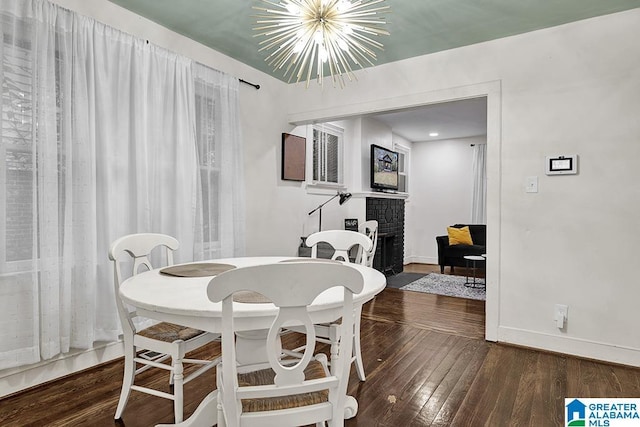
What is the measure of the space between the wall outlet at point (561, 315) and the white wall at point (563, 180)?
0.03 metres

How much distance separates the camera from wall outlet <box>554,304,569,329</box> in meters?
2.71

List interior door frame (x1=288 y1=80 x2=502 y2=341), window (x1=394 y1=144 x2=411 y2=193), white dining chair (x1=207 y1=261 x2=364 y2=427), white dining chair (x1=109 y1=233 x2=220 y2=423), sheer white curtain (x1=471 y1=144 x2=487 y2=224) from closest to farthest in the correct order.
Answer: white dining chair (x1=207 y1=261 x2=364 y2=427) < white dining chair (x1=109 y1=233 x2=220 y2=423) < interior door frame (x1=288 y1=80 x2=502 y2=341) < sheer white curtain (x1=471 y1=144 x2=487 y2=224) < window (x1=394 y1=144 x2=411 y2=193)

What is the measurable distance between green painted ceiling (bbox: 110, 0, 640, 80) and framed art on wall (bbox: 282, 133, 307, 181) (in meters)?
1.19

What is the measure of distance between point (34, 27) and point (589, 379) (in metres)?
3.85

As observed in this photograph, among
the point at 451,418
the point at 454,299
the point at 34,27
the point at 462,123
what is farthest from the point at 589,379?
the point at 462,123

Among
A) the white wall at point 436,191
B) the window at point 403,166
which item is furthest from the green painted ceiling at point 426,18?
the white wall at point 436,191

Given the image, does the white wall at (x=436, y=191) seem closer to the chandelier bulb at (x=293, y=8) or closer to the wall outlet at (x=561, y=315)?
the wall outlet at (x=561, y=315)

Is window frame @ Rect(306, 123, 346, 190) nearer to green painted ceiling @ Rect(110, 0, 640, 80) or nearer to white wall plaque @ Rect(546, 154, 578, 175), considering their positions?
green painted ceiling @ Rect(110, 0, 640, 80)

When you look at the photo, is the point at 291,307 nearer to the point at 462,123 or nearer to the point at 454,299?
the point at 454,299

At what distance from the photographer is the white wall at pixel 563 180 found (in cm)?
254

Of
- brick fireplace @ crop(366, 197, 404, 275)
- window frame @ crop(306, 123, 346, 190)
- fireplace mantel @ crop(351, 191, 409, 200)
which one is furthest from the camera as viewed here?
brick fireplace @ crop(366, 197, 404, 275)

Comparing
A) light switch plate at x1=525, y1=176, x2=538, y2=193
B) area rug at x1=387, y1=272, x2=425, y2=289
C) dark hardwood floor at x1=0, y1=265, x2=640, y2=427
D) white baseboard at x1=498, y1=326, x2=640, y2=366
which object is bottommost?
area rug at x1=387, y1=272, x2=425, y2=289

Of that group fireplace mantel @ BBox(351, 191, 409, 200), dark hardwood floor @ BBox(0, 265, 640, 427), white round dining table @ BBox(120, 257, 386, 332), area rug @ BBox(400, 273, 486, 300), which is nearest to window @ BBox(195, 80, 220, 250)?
dark hardwood floor @ BBox(0, 265, 640, 427)

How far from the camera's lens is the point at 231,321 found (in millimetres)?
1095
